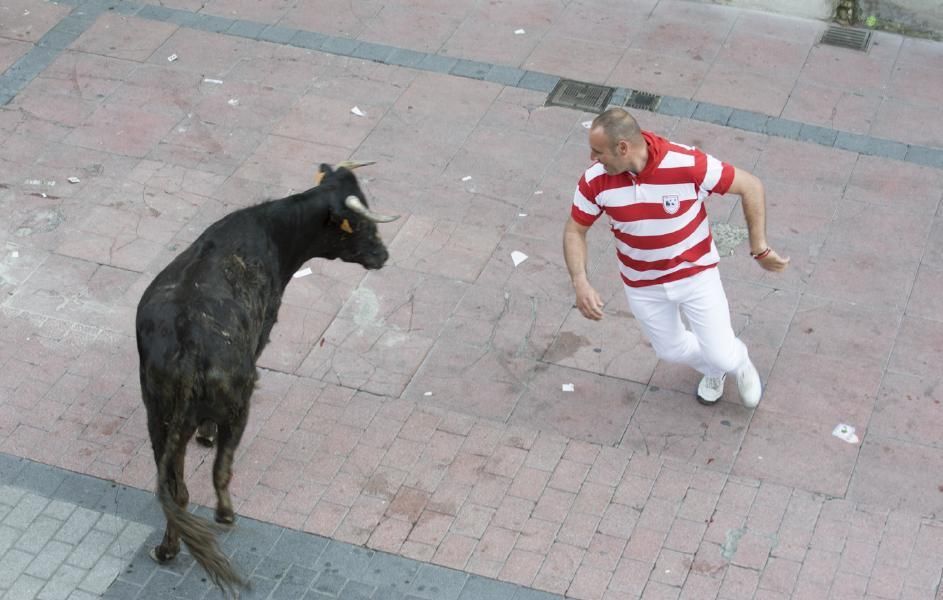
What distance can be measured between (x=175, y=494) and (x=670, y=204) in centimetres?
290

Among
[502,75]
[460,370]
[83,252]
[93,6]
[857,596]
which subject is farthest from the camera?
[93,6]

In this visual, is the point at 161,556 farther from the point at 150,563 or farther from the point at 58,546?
the point at 58,546

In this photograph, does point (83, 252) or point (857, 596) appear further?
Answer: point (83, 252)

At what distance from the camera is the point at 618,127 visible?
6289 mm

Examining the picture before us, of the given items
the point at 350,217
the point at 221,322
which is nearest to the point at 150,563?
the point at 221,322

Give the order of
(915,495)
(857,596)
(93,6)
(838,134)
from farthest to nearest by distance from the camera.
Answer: (93,6)
(838,134)
(915,495)
(857,596)

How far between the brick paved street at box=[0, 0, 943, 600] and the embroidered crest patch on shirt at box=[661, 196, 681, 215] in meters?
1.54

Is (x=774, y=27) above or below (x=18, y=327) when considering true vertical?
below

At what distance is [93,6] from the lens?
12109mm

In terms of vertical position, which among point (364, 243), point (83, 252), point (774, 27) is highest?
point (364, 243)

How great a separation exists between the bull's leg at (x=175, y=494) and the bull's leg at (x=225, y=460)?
17 centimetres

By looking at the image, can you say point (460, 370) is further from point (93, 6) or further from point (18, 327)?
point (93, 6)

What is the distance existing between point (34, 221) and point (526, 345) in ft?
12.3

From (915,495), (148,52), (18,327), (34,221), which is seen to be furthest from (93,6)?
(915,495)
